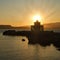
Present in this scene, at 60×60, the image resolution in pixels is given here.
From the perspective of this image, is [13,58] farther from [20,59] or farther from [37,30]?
[37,30]

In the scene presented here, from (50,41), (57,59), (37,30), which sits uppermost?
(37,30)

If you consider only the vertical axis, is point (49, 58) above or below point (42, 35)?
below

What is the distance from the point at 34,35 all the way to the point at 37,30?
171 inches

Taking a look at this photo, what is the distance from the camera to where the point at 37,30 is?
89.8 meters

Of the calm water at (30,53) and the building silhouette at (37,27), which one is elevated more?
the building silhouette at (37,27)

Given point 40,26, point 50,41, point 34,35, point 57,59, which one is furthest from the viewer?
point 40,26

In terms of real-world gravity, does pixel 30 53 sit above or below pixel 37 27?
below

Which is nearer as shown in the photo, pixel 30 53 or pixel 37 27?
pixel 30 53

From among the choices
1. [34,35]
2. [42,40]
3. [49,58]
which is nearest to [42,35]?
[34,35]

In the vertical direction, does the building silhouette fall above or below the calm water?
above

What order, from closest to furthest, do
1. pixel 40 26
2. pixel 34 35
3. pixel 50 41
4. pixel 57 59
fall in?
pixel 57 59 → pixel 50 41 → pixel 34 35 → pixel 40 26

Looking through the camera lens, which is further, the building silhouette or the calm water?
the building silhouette

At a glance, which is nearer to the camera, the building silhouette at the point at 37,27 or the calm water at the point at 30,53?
the calm water at the point at 30,53

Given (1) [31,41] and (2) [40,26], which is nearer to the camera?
(1) [31,41]
